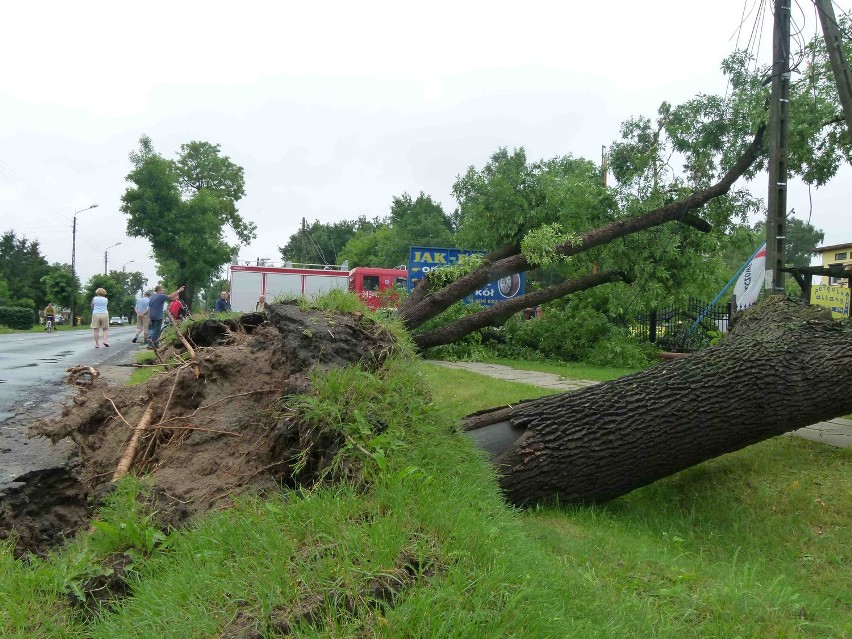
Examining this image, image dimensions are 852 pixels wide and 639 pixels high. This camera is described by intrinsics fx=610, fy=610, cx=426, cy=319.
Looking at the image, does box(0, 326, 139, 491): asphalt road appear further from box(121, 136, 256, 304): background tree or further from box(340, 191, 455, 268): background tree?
box(340, 191, 455, 268): background tree

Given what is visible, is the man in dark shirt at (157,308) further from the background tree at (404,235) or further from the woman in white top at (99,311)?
the background tree at (404,235)

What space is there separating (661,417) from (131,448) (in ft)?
12.2

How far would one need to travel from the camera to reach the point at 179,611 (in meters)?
1.99

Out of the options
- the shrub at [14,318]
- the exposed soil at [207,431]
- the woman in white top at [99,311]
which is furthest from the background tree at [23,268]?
the exposed soil at [207,431]

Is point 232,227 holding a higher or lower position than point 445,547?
higher

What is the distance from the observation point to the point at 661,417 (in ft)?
15.3

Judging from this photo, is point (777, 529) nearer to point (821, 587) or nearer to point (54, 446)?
point (821, 587)

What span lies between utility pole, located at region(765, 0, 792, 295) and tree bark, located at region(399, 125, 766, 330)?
1805 mm

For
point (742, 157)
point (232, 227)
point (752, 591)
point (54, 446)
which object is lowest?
point (752, 591)

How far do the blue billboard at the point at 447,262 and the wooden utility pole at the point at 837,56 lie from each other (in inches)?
383

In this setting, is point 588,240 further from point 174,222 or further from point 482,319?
point 174,222

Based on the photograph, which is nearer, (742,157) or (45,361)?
(742,157)

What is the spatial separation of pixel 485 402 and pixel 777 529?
135 inches

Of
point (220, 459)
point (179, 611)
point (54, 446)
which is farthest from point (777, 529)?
point (54, 446)
